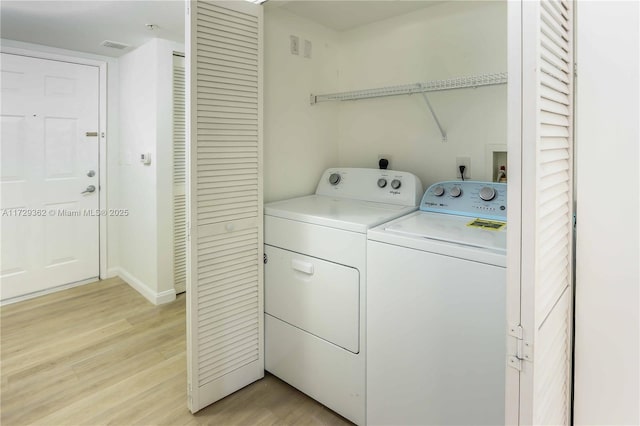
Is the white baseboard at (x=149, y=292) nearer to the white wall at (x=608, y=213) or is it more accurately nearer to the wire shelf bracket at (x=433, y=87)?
the wire shelf bracket at (x=433, y=87)

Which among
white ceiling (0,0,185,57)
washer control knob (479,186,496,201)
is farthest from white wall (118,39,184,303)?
washer control knob (479,186,496,201)

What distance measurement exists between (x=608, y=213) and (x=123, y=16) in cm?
276

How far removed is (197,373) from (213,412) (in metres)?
0.21

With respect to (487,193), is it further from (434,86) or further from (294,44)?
(294,44)

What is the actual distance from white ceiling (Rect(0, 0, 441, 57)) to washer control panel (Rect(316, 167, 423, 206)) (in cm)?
94

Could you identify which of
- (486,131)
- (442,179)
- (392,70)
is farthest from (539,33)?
(392,70)

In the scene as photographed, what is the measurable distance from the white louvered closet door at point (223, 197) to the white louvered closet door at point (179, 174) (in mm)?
1204

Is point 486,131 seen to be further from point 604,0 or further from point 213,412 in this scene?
point 213,412

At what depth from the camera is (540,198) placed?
81cm

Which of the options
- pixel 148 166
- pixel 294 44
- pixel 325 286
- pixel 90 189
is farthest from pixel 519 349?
pixel 90 189

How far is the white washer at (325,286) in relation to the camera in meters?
1.64

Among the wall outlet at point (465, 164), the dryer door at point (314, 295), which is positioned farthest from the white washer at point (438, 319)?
the wall outlet at point (465, 164)

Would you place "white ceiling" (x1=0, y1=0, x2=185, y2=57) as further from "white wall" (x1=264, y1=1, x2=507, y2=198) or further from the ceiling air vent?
"white wall" (x1=264, y1=1, x2=507, y2=198)

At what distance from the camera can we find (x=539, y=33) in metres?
0.75
